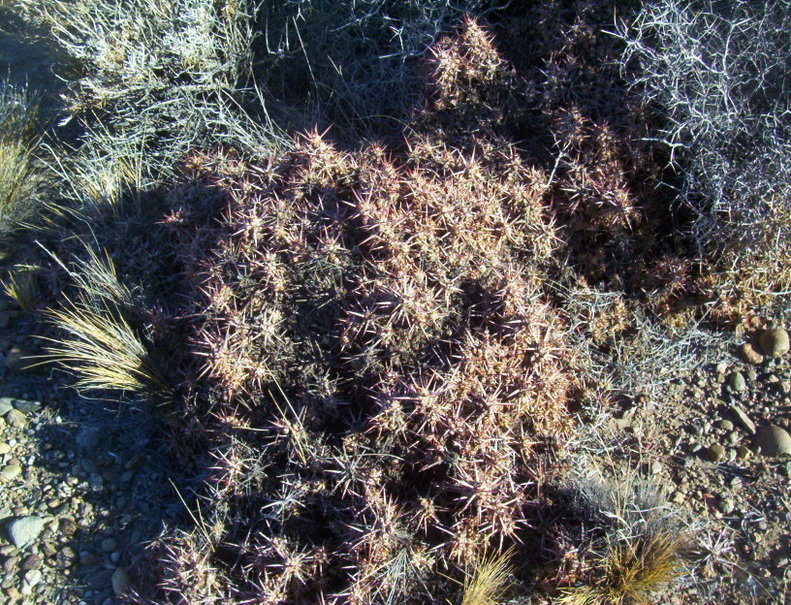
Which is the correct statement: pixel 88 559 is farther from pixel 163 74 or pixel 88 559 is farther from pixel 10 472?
pixel 163 74

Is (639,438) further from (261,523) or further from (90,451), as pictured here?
(90,451)

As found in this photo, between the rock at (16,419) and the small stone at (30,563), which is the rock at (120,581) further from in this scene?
the rock at (16,419)

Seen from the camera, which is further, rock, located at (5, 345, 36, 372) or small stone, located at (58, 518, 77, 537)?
rock, located at (5, 345, 36, 372)

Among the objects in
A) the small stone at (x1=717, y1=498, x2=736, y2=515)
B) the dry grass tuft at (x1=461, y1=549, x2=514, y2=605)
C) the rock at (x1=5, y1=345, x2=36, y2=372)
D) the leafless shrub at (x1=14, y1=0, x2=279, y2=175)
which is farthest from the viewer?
the leafless shrub at (x1=14, y1=0, x2=279, y2=175)

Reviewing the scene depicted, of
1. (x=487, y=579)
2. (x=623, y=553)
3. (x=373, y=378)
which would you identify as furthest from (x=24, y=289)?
(x=623, y=553)

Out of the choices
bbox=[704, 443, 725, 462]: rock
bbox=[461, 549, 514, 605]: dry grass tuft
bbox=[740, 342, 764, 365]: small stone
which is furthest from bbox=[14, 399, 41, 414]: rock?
bbox=[740, 342, 764, 365]: small stone

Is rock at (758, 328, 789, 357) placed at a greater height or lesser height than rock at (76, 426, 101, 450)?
greater

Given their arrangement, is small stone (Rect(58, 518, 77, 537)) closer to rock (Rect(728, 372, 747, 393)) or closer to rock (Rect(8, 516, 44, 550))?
rock (Rect(8, 516, 44, 550))
